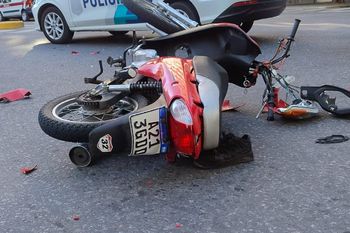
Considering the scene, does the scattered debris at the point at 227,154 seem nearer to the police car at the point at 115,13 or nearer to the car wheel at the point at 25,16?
the police car at the point at 115,13

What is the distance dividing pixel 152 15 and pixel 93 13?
185 inches

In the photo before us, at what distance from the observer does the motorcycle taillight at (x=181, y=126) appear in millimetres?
2809

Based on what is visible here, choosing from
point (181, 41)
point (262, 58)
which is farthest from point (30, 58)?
point (181, 41)

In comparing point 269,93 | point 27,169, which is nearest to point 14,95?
point 27,169

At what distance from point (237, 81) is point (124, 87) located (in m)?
1.26

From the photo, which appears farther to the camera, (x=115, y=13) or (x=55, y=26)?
(x=55, y=26)

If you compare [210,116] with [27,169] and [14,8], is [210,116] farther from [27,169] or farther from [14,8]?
[14,8]

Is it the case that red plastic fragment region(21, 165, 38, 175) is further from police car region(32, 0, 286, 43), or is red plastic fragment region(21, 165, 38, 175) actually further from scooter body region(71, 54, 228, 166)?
police car region(32, 0, 286, 43)

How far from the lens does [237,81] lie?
425 cm

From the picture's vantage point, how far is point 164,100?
2936mm

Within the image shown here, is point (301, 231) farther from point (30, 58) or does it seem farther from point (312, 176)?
point (30, 58)

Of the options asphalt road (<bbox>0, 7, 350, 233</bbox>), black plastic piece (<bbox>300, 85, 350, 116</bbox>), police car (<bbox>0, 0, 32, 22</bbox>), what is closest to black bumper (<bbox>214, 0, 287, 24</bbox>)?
asphalt road (<bbox>0, 7, 350, 233</bbox>)

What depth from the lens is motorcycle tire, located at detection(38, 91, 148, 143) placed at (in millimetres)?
3076

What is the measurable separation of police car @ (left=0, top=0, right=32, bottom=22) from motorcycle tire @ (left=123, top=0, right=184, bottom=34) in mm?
21948
